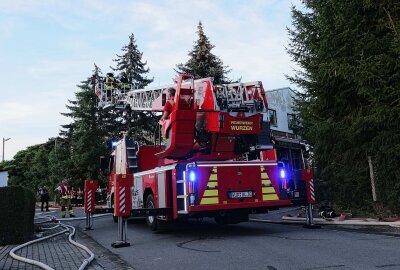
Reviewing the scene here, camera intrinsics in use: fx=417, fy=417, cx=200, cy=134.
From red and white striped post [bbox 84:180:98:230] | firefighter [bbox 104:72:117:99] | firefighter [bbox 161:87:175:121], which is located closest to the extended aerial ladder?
firefighter [bbox 161:87:175:121]

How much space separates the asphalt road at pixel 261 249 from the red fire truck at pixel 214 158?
0.65m

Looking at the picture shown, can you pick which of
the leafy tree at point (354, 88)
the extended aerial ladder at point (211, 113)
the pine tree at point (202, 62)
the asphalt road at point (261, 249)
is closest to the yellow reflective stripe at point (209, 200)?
the asphalt road at point (261, 249)

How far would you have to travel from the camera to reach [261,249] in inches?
305

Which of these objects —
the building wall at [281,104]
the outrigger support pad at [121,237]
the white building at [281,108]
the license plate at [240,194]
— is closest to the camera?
the outrigger support pad at [121,237]

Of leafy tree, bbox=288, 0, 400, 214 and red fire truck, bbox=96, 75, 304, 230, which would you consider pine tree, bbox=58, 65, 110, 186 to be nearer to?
leafy tree, bbox=288, 0, 400, 214

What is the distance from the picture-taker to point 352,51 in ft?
41.4

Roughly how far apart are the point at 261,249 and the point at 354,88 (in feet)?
24.6

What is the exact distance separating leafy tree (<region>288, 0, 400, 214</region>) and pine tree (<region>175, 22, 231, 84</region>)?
51.4ft

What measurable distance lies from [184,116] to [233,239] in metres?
2.99

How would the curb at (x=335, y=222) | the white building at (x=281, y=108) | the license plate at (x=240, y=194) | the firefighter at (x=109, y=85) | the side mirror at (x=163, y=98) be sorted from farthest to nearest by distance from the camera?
1. the white building at (x=281, y=108)
2. the firefighter at (x=109, y=85)
3. the side mirror at (x=163, y=98)
4. the curb at (x=335, y=222)
5. the license plate at (x=240, y=194)

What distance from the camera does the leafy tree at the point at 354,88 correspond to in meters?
11.6

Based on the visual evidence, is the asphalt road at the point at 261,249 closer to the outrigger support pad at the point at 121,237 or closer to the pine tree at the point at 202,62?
the outrigger support pad at the point at 121,237

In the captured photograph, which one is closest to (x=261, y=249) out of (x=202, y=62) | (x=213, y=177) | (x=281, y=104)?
(x=213, y=177)

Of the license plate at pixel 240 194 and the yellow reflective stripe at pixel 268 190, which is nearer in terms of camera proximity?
the license plate at pixel 240 194
